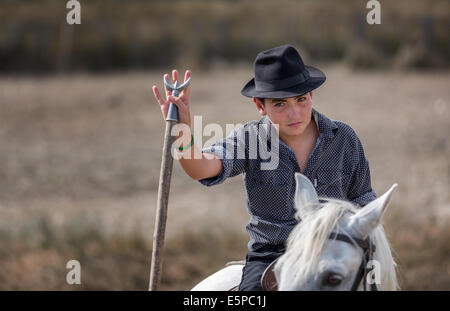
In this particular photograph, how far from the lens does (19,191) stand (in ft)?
35.5

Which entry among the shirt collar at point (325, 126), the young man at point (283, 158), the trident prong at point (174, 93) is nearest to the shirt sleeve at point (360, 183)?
the young man at point (283, 158)

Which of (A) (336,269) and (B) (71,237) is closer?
(A) (336,269)

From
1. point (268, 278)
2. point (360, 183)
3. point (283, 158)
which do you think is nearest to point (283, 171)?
point (283, 158)

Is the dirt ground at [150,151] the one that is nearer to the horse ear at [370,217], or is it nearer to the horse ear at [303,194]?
the horse ear at [303,194]

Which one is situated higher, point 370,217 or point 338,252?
point 370,217

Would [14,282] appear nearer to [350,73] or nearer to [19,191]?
[19,191]

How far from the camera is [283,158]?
3.27m

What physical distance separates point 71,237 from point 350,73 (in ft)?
46.3

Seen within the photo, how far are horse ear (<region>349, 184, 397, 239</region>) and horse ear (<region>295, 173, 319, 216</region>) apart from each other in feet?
0.79

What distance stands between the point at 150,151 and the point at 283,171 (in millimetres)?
10158

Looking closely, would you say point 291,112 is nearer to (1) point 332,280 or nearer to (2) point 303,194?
(2) point 303,194

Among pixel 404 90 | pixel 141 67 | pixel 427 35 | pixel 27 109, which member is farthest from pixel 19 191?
pixel 427 35

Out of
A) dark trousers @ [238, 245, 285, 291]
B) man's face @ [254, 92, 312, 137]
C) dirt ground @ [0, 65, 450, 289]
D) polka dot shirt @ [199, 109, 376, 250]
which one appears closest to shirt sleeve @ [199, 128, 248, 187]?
polka dot shirt @ [199, 109, 376, 250]

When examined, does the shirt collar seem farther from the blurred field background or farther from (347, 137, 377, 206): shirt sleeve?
the blurred field background
